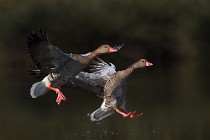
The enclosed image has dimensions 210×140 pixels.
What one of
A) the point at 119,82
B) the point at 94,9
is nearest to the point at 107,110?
the point at 119,82

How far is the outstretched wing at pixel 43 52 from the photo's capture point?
18062 millimetres

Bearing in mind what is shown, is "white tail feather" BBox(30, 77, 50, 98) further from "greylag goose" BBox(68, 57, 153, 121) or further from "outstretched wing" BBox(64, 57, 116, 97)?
"greylag goose" BBox(68, 57, 153, 121)

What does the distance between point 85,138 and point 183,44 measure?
23.4m

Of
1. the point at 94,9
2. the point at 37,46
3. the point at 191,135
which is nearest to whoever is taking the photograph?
the point at 37,46

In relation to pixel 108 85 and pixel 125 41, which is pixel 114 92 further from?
pixel 125 41

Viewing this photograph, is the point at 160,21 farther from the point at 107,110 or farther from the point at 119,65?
the point at 107,110

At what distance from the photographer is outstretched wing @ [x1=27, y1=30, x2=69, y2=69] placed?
18.1 meters

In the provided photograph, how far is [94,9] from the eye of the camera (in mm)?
42969

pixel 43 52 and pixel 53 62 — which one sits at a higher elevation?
pixel 43 52

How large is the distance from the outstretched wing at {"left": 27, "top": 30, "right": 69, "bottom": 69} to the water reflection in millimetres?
3634

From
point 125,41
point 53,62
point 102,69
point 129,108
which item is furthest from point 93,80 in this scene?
point 125,41

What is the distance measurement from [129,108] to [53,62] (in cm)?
834

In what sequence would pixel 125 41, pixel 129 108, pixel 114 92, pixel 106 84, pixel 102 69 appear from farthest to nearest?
1. pixel 125 41
2. pixel 129 108
3. pixel 102 69
4. pixel 106 84
5. pixel 114 92

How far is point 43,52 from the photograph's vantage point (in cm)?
1817
